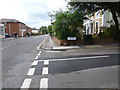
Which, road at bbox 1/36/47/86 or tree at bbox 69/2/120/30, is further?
tree at bbox 69/2/120/30

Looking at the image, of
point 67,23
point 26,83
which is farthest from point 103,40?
point 26,83

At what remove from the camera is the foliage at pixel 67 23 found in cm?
1975

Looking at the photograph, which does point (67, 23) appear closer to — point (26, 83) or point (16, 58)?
point (16, 58)

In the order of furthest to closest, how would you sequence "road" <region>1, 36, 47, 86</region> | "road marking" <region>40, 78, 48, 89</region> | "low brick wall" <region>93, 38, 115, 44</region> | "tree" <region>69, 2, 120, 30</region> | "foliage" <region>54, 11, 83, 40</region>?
"foliage" <region>54, 11, 83, 40</region>, "low brick wall" <region>93, 38, 115, 44</region>, "tree" <region>69, 2, 120, 30</region>, "road" <region>1, 36, 47, 86</region>, "road marking" <region>40, 78, 48, 89</region>

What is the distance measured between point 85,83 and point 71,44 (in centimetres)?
1376

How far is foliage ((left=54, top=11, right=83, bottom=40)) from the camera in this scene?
1975 centimetres

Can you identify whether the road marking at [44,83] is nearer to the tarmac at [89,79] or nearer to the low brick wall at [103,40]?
the tarmac at [89,79]

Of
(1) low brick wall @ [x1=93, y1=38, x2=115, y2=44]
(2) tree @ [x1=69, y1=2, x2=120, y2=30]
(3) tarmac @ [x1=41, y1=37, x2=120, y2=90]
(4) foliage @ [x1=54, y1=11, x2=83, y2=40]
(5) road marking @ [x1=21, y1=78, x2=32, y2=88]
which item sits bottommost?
Answer: (5) road marking @ [x1=21, y1=78, x2=32, y2=88]

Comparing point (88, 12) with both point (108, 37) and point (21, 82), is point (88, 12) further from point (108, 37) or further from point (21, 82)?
point (21, 82)

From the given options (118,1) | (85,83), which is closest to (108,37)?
(118,1)

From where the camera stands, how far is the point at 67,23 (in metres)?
19.8

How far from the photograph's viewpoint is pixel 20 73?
7.86m

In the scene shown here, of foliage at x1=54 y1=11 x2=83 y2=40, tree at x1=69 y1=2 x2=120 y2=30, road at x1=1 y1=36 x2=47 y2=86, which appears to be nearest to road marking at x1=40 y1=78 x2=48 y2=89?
road at x1=1 y1=36 x2=47 y2=86

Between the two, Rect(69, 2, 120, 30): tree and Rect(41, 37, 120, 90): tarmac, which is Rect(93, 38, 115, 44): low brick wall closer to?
Rect(69, 2, 120, 30): tree
